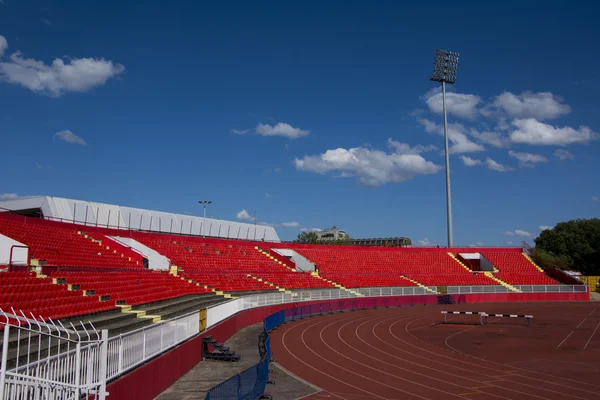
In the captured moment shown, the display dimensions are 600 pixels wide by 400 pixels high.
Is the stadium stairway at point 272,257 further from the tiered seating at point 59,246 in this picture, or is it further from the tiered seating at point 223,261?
the tiered seating at point 59,246

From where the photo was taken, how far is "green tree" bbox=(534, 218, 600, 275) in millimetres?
87438

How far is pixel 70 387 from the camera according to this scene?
907cm

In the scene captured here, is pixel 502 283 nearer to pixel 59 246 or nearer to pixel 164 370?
pixel 59 246

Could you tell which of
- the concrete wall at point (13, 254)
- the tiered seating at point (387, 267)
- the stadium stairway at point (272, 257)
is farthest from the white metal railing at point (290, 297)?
the concrete wall at point (13, 254)

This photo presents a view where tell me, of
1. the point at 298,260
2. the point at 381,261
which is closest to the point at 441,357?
the point at 298,260

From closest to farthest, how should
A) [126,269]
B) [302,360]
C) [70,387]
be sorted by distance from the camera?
[70,387]
[302,360]
[126,269]

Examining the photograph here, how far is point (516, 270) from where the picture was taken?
195 ft

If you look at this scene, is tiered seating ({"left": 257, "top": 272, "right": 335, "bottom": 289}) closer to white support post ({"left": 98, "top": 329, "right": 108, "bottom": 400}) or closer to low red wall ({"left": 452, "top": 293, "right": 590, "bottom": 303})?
low red wall ({"left": 452, "top": 293, "right": 590, "bottom": 303})

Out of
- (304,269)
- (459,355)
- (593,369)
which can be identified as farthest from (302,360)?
(304,269)

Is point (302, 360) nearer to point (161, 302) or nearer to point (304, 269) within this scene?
point (161, 302)

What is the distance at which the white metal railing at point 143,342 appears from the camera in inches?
456

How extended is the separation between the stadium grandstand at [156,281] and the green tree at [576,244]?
104 ft

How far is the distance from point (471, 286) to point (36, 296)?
44059 mm

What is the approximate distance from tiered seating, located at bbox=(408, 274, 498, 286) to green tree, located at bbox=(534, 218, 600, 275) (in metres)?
35.8
